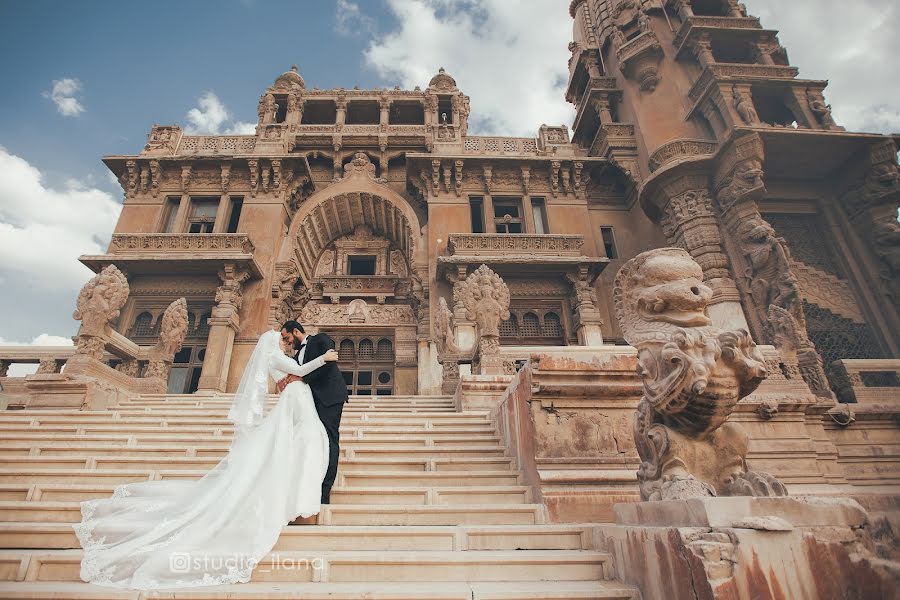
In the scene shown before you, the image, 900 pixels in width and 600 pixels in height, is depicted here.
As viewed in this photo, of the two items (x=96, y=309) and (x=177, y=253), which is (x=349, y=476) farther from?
(x=177, y=253)

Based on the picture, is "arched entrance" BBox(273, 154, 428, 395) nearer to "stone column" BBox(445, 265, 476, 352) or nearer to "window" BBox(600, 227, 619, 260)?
"stone column" BBox(445, 265, 476, 352)

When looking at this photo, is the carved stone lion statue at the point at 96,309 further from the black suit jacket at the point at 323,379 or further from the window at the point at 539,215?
the window at the point at 539,215

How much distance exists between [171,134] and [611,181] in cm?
1620

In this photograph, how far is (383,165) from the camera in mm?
15977

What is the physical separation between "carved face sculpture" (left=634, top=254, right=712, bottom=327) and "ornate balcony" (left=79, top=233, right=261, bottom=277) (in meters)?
12.4

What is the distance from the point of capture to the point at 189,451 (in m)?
4.71

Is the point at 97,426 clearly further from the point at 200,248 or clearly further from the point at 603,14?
the point at 603,14

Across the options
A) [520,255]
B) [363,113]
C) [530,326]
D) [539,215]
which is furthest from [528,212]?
[363,113]

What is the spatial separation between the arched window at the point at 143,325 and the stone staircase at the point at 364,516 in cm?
744

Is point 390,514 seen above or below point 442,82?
below

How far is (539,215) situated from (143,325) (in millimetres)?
13324

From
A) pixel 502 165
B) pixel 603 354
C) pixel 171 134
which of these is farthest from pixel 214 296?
pixel 603 354

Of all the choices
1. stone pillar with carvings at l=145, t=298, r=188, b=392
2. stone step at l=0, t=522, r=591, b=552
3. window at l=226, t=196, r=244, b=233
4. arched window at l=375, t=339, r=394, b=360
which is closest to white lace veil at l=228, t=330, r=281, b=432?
stone step at l=0, t=522, r=591, b=552

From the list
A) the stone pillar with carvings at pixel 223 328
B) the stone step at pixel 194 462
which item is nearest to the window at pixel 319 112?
the stone pillar with carvings at pixel 223 328
